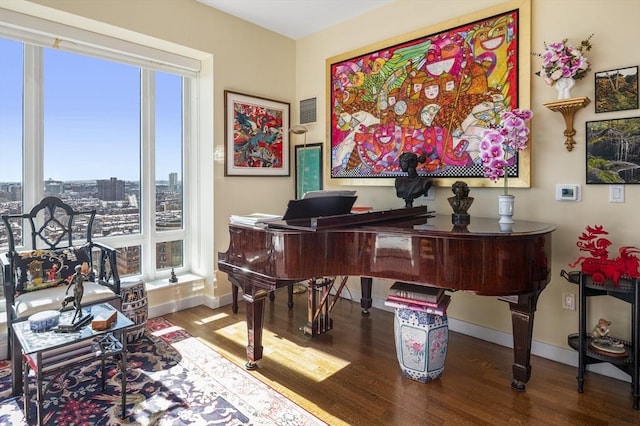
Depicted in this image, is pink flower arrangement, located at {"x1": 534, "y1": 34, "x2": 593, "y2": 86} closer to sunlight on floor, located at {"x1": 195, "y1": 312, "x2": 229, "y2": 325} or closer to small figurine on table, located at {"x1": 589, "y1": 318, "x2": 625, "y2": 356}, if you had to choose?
small figurine on table, located at {"x1": 589, "y1": 318, "x2": 625, "y2": 356}

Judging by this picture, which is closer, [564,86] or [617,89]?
[617,89]

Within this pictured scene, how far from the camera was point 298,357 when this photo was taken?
2.76 metres

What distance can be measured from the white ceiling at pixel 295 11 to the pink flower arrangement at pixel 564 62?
5.44 feet

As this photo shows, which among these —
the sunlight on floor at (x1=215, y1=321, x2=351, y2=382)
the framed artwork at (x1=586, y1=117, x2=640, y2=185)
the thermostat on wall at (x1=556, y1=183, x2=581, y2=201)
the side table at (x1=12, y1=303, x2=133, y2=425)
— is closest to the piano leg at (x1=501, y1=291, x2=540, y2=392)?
the thermostat on wall at (x1=556, y1=183, x2=581, y2=201)

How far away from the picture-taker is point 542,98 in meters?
2.72

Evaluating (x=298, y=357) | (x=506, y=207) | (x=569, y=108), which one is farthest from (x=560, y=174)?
(x=298, y=357)

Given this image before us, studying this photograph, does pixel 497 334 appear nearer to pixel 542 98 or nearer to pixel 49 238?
pixel 542 98

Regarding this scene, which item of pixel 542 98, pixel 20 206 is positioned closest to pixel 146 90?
pixel 20 206

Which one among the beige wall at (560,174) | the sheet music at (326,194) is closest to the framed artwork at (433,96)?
the beige wall at (560,174)

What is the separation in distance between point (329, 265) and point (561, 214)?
1751 mm

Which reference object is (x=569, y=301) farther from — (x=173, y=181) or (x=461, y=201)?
(x=173, y=181)

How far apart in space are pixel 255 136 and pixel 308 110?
729 millimetres

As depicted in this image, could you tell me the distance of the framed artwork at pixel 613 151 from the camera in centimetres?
235

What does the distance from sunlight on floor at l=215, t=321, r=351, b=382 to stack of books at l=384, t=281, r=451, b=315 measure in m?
0.65
